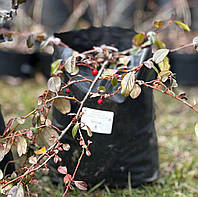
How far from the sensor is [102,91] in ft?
3.46

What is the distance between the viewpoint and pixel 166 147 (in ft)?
5.94

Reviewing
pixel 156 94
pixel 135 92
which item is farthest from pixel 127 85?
pixel 156 94

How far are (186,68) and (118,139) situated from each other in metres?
1.95

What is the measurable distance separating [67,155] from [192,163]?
28.9 inches

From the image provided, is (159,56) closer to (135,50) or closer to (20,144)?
(135,50)

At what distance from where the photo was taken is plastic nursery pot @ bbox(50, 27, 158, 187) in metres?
1.16

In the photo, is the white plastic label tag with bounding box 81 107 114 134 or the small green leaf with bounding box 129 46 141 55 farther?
the small green leaf with bounding box 129 46 141 55

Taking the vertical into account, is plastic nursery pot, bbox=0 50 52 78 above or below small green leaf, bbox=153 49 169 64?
below

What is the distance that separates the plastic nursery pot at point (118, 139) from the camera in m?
1.16

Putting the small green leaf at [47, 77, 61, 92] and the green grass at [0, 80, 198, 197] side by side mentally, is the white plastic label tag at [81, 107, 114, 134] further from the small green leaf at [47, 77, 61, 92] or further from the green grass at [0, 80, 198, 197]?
the green grass at [0, 80, 198, 197]

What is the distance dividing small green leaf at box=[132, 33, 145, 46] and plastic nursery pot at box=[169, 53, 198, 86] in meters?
1.63

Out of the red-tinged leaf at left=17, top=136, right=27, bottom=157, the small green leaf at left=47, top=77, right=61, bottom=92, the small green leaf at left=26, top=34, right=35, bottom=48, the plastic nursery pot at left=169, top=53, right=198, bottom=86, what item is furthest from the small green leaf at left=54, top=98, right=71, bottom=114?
the plastic nursery pot at left=169, top=53, right=198, bottom=86

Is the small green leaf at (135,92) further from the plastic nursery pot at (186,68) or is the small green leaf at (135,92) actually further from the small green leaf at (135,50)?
the plastic nursery pot at (186,68)

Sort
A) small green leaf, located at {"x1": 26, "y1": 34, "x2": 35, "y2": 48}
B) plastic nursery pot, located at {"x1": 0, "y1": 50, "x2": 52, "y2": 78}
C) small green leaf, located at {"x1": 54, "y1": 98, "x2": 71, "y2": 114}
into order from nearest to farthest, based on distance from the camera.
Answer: small green leaf, located at {"x1": 54, "y1": 98, "x2": 71, "y2": 114}
small green leaf, located at {"x1": 26, "y1": 34, "x2": 35, "y2": 48}
plastic nursery pot, located at {"x1": 0, "y1": 50, "x2": 52, "y2": 78}
